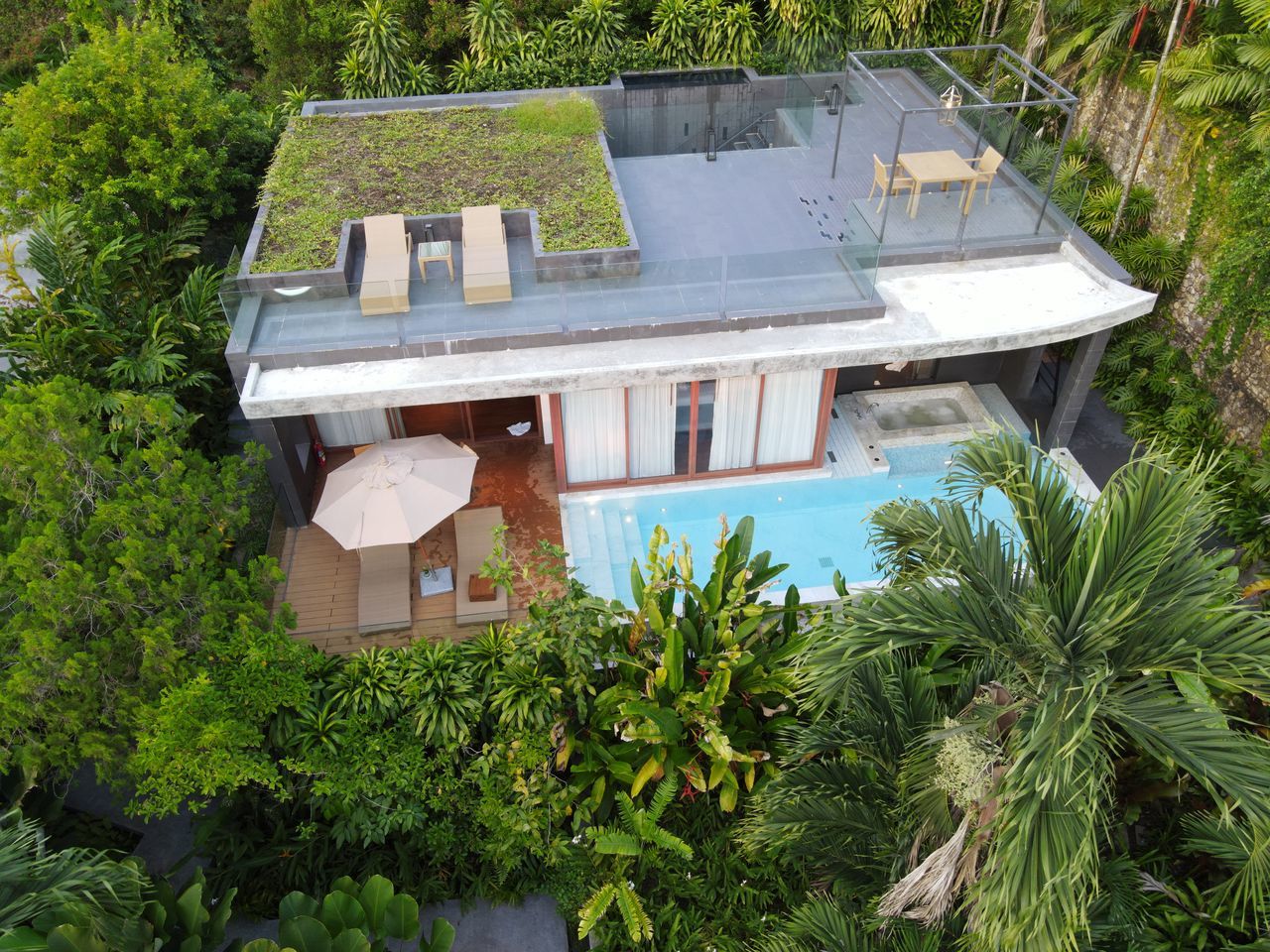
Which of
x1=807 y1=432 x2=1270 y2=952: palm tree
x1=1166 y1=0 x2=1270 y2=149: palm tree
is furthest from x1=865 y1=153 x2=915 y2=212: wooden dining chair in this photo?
x1=807 y1=432 x2=1270 y2=952: palm tree

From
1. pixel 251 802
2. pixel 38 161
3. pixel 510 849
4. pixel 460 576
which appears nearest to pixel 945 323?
pixel 460 576

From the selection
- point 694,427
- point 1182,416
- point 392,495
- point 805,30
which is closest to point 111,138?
point 392,495

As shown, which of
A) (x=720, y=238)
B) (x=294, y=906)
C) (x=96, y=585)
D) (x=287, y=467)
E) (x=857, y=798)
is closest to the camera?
(x=857, y=798)

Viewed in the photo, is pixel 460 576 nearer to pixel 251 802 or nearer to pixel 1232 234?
pixel 251 802

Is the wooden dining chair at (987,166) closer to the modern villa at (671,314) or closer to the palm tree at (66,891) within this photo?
the modern villa at (671,314)

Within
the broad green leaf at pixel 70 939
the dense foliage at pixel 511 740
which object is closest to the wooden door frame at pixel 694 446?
the dense foliage at pixel 511 740

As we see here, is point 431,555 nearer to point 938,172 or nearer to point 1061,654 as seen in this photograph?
point 1061,654

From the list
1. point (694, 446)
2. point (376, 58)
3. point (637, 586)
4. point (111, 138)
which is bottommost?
point (694, 446)
